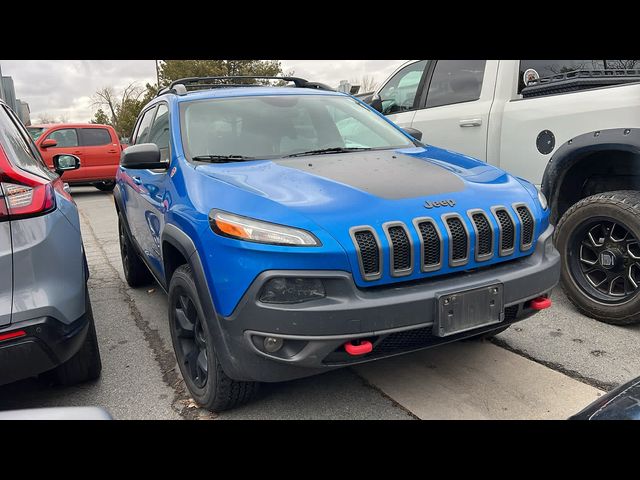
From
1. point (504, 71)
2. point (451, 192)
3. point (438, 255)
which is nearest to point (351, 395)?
point (438, 255)

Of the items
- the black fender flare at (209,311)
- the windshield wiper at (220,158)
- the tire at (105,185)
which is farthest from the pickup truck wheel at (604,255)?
the tire at (105,185)

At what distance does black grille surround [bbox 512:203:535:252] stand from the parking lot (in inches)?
32.3

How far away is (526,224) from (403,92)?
Answer: 3161 millimetres

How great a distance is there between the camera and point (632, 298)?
345 centimetres

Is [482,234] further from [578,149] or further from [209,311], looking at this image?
[578,149]

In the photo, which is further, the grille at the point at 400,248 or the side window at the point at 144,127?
the side window at the point at 144,127

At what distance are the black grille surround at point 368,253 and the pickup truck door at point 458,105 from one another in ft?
8.36

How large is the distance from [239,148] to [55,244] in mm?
1217

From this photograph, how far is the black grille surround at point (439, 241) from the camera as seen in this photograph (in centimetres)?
226

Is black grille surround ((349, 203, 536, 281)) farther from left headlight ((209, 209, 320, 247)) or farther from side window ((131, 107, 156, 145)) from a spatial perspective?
side window ((131, 107, 156, 145))

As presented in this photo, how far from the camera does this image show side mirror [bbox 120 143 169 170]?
10.3 ft

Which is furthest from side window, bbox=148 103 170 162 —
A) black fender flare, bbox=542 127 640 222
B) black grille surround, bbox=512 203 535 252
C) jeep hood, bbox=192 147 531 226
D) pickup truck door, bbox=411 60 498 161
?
black fender flare, bbox=542 127 640 222

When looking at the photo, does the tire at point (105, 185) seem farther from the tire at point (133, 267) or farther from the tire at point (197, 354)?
the tire at point (197, 354)

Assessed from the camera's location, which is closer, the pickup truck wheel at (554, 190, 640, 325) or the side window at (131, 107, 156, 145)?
the pickup truck wheel at (554, 190, 640, 325)
